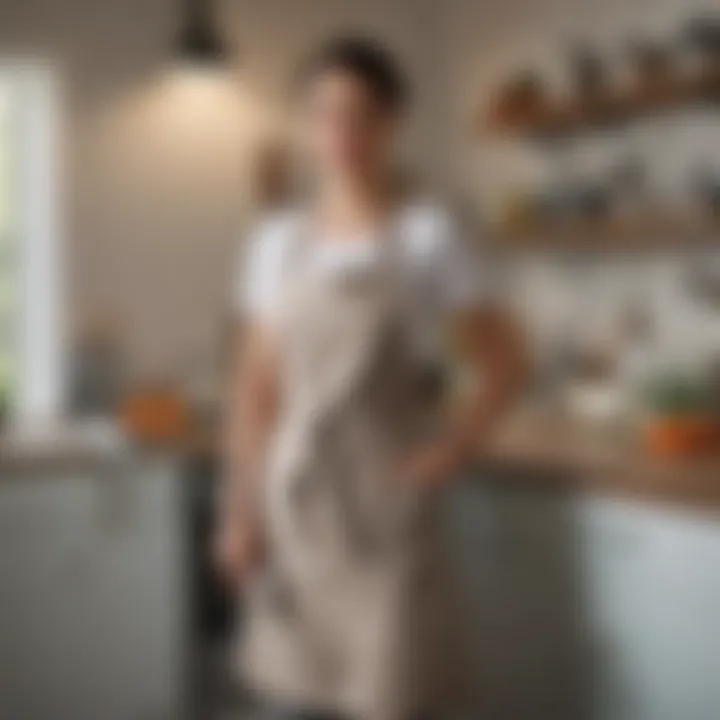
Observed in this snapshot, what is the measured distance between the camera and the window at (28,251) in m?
3.21

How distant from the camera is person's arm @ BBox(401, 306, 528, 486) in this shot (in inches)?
72.4

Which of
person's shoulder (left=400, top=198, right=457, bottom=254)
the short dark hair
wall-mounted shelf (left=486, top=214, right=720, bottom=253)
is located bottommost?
person's shoulder (left=400, top=198, right=457, bottom=254)

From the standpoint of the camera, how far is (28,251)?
3.26 metres

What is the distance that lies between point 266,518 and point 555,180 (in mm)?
1631

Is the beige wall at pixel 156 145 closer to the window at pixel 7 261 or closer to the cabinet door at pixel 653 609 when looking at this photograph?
the window at pixel 7 261

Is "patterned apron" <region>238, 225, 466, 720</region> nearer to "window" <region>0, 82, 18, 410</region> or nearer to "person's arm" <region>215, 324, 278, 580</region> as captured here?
"person's arm" <region>215, 324, 278, 580</region>

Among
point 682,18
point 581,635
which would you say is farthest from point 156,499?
Answer: point 682,18

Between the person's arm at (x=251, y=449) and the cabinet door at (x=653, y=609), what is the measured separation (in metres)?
0.56

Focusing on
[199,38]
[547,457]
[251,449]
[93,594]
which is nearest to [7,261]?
[199,38]

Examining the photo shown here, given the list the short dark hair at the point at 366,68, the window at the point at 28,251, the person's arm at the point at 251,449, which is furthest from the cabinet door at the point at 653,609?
the window at the point at 28,251

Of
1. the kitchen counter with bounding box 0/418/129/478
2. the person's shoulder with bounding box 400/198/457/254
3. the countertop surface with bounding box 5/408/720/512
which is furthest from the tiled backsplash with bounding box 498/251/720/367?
the person's shoulder with bounding box 400/198/457/254

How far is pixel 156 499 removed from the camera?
8.73ft

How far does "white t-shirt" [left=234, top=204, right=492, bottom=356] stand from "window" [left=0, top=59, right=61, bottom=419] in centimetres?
145

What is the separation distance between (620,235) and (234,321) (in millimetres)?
853
